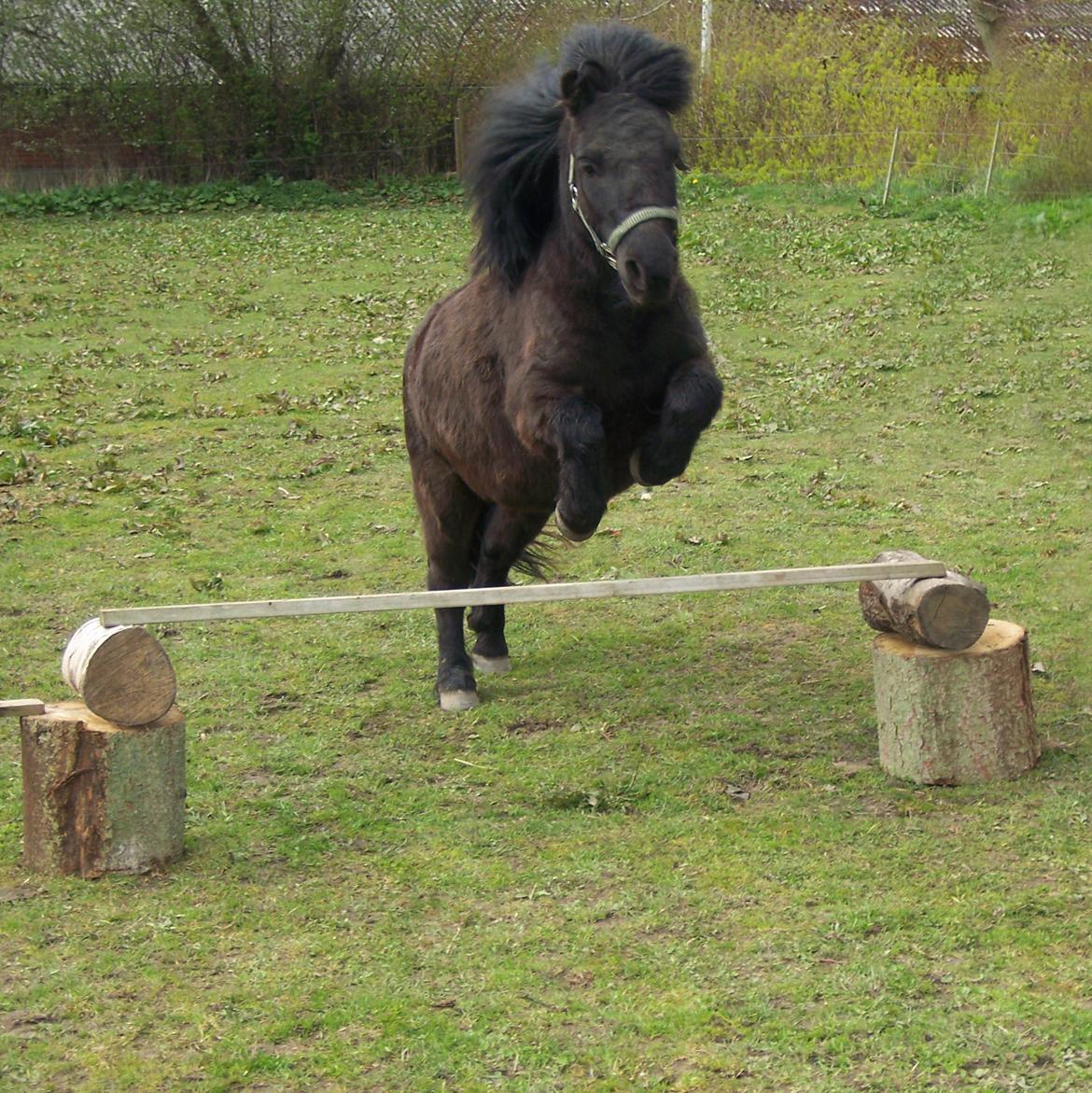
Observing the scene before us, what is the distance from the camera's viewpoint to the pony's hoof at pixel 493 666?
6648mm

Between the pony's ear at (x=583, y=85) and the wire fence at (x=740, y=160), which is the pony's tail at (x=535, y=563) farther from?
the wire fence at (x=740, y=160)

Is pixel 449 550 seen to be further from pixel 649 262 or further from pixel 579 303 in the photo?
pixel 649 262

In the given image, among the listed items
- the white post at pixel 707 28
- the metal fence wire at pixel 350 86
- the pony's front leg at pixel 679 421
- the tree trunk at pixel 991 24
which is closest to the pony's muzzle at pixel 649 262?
the pony's front leg at pixel 679 421

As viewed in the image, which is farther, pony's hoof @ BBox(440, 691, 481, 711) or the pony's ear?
pony's hoof @ BBox(440, 691, 481, 711)

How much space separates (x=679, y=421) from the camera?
496cm

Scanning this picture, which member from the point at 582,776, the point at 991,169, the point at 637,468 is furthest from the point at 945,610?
the point at 991,169

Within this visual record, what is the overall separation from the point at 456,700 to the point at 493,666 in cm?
57

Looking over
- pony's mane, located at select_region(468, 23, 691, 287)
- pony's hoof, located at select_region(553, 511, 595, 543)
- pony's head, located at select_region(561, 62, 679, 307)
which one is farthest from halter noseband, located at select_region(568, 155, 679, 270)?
pony's hoof, located at select_region(553, 511, 595, 543)

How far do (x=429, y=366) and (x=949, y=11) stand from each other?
31399 mm

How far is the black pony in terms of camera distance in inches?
186

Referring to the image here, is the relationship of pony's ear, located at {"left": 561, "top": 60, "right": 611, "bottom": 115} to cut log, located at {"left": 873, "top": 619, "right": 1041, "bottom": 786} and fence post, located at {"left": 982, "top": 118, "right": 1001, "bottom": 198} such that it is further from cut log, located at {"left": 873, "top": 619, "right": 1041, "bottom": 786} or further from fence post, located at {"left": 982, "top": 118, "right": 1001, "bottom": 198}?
fence post, located at {"left": 982, "top": 118, "right": 1001, "bottom": 198}

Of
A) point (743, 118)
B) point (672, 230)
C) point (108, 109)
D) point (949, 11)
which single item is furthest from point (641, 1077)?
point (949, 11)

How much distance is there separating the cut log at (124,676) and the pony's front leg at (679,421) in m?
1.86

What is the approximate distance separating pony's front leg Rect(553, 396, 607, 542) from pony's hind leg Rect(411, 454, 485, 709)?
131cm
